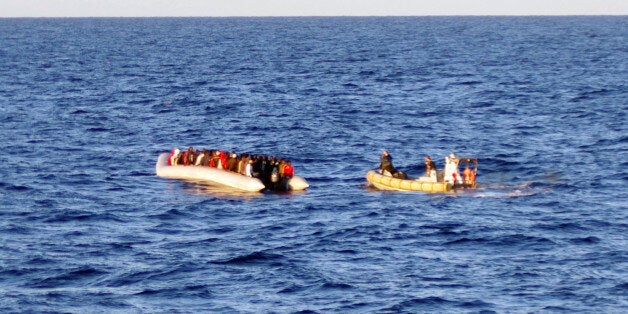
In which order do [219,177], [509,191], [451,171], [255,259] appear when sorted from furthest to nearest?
1. [219,177]
2. [509,191]
3. [451,171]
4. [255,259]

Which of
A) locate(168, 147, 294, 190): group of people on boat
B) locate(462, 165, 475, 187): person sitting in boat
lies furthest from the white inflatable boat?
locate(462, 165, 475, 187): person sitting in boat

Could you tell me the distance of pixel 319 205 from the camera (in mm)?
43438

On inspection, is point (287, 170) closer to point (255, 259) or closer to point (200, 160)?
point (200, 160)

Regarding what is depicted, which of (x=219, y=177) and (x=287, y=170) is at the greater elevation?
(x=287, y=170)

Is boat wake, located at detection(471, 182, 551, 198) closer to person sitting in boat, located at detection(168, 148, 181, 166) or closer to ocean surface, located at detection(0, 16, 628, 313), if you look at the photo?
ocean surface, located at detection(0, 16, 628, 313)

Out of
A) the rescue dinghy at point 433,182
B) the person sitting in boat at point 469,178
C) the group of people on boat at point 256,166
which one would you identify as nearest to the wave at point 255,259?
the group of people on boat at point 256,166

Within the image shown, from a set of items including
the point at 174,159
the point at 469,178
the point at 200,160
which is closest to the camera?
the point at 469,178

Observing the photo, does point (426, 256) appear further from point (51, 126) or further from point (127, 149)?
point (51, 126)

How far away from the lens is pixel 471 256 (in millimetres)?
35312

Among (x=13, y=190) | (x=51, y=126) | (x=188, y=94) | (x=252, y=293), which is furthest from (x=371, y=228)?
(x=188, y=94)

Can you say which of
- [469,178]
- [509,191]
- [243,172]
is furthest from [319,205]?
[509,191]

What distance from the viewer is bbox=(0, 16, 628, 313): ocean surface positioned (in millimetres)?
31656

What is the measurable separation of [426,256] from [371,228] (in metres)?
4.12

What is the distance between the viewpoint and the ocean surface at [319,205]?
3166cm
